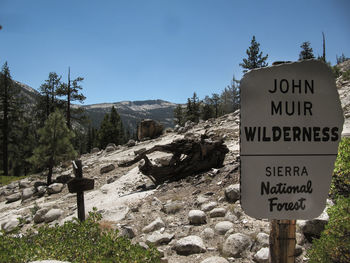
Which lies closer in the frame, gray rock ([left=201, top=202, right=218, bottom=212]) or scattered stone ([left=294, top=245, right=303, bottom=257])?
scattered stone ([left=294, top=245, right=303, bottom=257])

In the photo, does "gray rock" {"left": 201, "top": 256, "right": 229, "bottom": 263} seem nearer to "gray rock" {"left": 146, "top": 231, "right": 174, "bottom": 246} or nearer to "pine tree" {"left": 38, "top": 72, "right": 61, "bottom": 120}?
"gray rock" {"left": 146, "top": 231, "right": 174, "bottom": 246}

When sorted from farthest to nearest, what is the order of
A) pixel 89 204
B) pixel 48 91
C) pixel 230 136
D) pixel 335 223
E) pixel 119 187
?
pixel 48 91 < pixel 230 136 < pixel 119 187 < pixel 89 204 < pixel 335 223

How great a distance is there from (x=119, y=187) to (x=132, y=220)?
4221mm

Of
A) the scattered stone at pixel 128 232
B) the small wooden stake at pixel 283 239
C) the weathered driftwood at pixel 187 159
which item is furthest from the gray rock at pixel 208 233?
the weathered driftwood at pixel 187 159

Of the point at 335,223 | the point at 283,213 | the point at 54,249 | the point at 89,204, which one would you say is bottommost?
the point at 89,204

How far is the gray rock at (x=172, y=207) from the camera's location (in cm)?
595

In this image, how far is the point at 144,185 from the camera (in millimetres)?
9266

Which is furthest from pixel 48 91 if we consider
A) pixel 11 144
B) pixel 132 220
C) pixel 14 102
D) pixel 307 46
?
pixel 307 46

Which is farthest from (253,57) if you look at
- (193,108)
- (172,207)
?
(172,207)

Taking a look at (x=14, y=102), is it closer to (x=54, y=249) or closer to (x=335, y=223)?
(x=54, y=249)

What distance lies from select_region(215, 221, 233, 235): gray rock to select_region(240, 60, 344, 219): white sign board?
10.1 feet

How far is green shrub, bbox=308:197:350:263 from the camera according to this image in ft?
8.62

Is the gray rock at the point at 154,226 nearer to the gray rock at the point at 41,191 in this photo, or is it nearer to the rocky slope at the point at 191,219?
the rocky slope at the point at 191,219

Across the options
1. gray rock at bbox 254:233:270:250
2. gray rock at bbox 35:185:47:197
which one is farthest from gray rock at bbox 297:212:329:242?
gray rock at bbox 35:185:47:197
